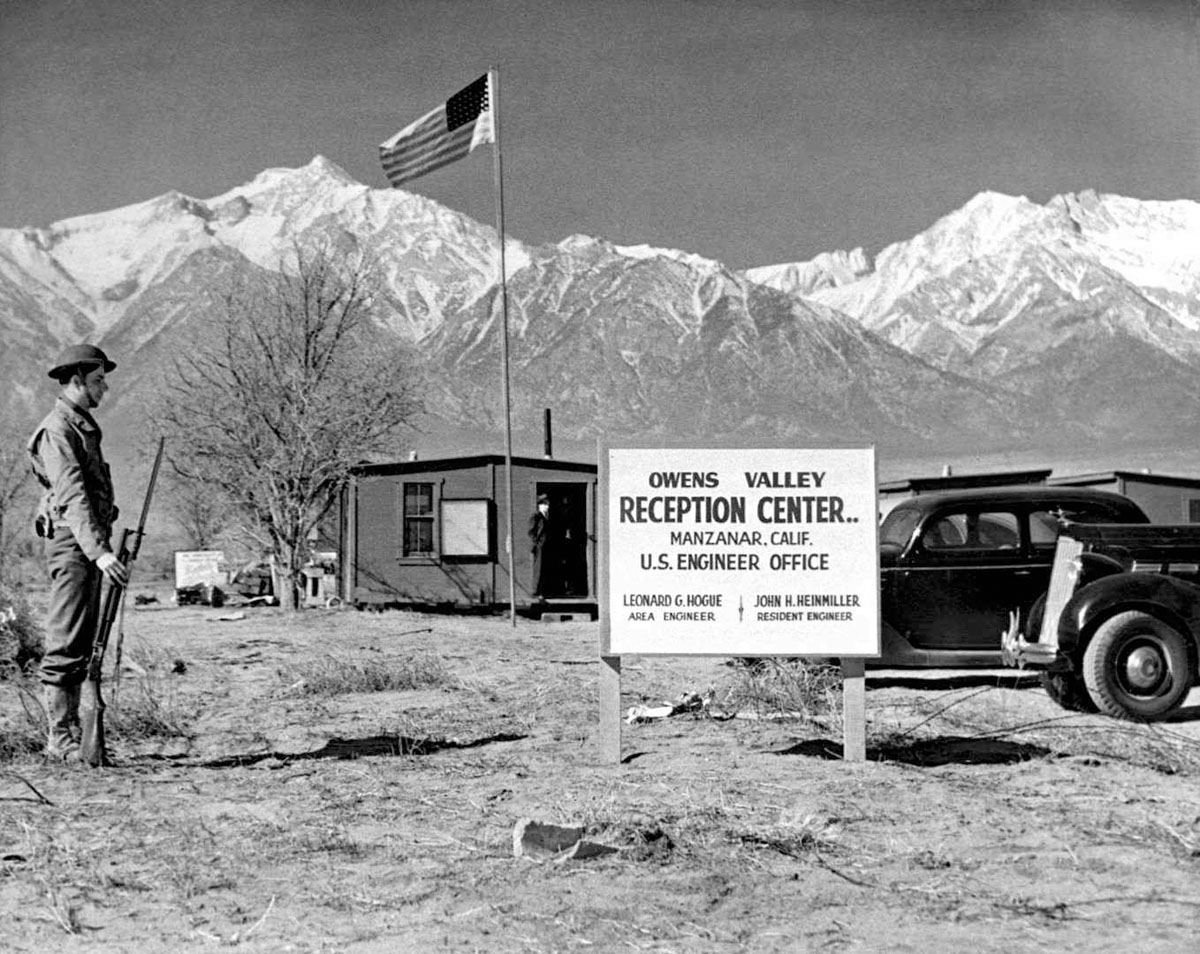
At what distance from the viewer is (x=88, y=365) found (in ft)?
22.0

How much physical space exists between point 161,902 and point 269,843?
742 mm

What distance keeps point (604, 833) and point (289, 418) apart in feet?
64.8

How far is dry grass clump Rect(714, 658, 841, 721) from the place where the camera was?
8.12m

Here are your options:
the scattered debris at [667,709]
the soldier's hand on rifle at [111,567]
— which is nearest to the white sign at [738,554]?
the scattered debris at [667,709]

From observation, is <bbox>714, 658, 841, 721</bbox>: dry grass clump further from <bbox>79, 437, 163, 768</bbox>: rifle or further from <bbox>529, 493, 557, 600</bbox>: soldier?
<bbox>529, 493, 557, 600</bbox>: soldier

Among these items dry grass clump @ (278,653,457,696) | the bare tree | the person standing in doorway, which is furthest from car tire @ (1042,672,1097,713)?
the bare tree

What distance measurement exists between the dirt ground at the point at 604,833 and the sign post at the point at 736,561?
1.69 ft

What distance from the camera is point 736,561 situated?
21.5 ft

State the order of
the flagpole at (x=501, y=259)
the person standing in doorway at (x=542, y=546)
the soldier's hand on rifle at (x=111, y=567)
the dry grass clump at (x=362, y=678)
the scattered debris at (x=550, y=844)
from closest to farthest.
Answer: the scattered debris at (x=550, y=844)
the soldier's hand on rifle at (x=111, y=567)
the dry grass clump at (x=362, y=678)
the flagpole at (x=501, y=259)
the person standing in doorway at (x=542, y=546)

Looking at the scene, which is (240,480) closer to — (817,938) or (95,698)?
(95,698)

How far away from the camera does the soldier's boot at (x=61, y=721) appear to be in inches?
260

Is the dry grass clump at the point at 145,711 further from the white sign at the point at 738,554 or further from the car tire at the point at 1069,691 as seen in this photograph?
the car tire at the point at 1069,691

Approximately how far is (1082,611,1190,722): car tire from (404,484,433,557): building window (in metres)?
15.6

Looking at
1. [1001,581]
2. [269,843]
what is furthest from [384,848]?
[1001,581]
